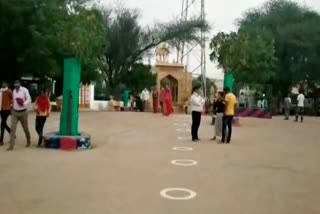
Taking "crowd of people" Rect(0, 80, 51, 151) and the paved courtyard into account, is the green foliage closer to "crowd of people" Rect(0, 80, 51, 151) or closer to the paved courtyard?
the paved courtyard

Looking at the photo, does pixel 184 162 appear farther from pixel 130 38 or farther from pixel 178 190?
pixel 130 38

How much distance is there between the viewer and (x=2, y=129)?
12180 mm

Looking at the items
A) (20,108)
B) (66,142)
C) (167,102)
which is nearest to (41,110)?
(20,108)

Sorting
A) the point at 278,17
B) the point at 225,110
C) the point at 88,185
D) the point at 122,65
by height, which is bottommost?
the point at 88,185

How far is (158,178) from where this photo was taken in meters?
8.01

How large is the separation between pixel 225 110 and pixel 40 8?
15.1 meters

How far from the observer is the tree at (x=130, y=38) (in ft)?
136

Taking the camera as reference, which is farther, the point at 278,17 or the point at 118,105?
the point at 278,17

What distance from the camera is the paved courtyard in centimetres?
622

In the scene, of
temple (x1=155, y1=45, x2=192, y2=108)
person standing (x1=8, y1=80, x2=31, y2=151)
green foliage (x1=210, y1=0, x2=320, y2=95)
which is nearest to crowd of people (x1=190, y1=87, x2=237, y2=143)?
person standing (x1=8, y1=80, x2=31, y2=151)

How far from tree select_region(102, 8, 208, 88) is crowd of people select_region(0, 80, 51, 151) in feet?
96.8

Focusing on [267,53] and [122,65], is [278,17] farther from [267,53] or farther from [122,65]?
[122,65]

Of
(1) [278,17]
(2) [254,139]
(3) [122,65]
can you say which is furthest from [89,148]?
(1) [278,17]

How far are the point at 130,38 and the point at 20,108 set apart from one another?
31840 mm
